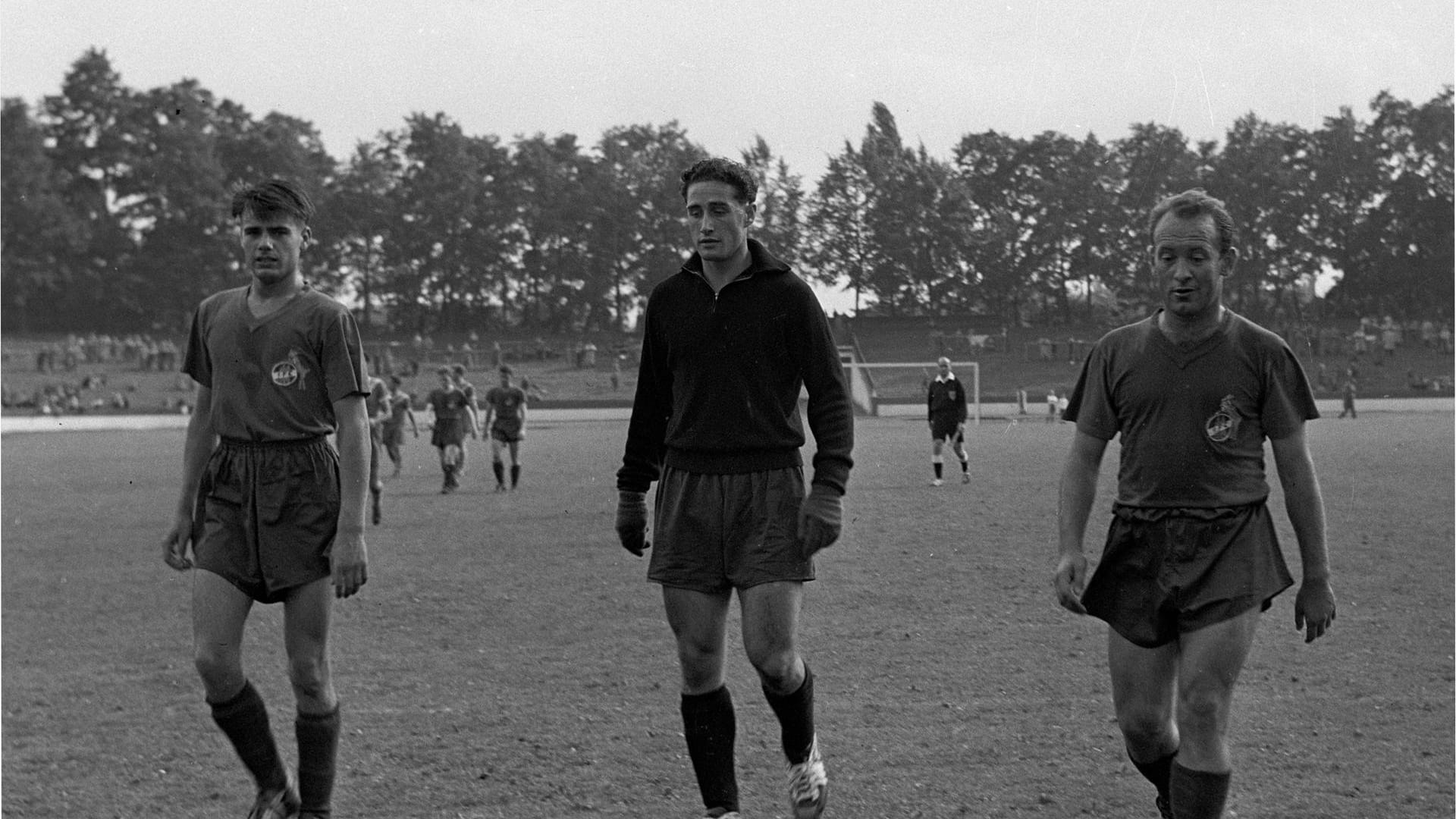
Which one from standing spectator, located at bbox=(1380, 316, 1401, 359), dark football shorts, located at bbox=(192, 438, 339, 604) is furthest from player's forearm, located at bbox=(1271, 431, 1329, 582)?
standing spectator, located at bbox=(1380, 316, 1401, 359)

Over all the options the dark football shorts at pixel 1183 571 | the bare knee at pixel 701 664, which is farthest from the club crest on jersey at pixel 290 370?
the dark football shorts at pixel 1183 571

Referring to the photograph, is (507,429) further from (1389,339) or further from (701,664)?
(1389,339)

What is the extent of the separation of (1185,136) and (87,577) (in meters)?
32.0

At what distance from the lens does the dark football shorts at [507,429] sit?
20781 millimetres

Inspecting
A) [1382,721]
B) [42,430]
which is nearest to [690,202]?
[1382,721]

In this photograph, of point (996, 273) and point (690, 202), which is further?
point (996, 273)

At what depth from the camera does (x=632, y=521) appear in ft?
17.0

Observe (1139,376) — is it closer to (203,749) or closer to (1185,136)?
(203,749)

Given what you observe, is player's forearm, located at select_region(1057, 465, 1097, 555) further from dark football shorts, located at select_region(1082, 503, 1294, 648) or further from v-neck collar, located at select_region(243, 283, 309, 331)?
v-neck collar, located at select_region(243, 283, 309, 331)

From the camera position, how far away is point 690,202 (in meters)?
4.99

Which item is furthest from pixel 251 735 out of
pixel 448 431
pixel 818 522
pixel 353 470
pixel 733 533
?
pixel 448 431

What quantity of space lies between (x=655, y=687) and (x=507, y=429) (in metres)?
13.3

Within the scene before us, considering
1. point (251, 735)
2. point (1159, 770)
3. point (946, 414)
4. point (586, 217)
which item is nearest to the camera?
point (1159, 770)

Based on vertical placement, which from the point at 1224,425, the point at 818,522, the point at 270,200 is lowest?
the point at 818,522
